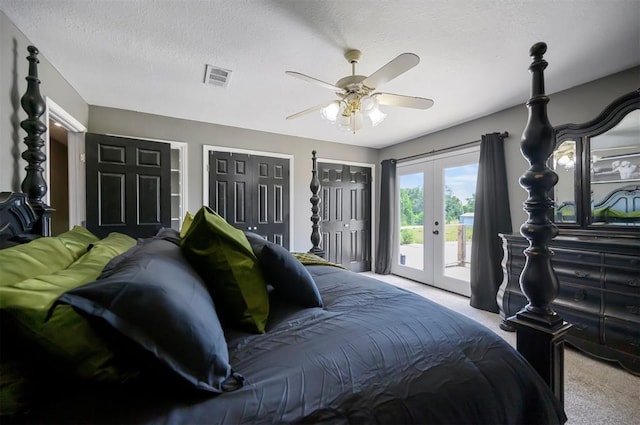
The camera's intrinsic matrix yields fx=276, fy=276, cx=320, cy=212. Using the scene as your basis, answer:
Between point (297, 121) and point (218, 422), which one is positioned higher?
point (297, 121)

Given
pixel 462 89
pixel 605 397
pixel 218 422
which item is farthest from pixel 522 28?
pixel 218 422

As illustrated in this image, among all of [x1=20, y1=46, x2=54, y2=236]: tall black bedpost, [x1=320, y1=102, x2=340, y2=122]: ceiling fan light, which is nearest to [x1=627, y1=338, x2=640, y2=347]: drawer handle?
[x1=320, y1=102, x2=340, y2=122]: ceiling fan light

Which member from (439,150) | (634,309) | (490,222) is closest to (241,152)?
(439,150)

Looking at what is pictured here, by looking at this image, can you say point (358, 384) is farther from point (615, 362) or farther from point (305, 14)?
point (615, 362)

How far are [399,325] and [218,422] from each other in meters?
0.63

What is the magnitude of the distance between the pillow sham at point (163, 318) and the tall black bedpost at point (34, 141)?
147cm

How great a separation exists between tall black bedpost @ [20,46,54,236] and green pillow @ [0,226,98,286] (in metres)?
0.62

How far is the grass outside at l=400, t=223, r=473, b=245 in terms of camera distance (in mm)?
3947

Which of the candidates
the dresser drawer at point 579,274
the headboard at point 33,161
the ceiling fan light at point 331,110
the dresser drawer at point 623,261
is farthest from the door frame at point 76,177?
the dresser drawer at point 623,261

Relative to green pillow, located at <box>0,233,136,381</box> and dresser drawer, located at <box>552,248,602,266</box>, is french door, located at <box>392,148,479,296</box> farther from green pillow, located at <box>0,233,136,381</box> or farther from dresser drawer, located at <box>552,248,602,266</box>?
green pillow, located at <box>0,233,136,381</box>

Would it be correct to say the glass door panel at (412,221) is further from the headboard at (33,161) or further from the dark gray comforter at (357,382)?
the headboard at (33,161)

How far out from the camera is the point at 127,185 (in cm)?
318

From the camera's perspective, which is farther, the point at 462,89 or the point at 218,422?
the point at 462,89

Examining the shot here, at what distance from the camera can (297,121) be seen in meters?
3.80
